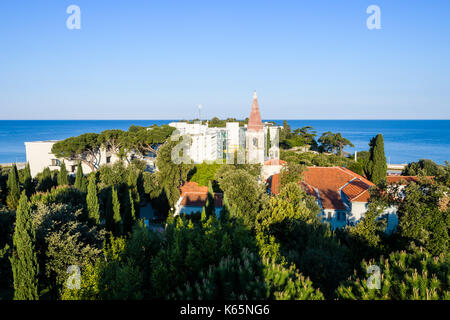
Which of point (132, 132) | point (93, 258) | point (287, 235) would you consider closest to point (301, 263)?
point (287, 235)

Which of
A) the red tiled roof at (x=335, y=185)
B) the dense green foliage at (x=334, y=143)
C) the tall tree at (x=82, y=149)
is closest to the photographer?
the red tiled roof at (x=335, y=185)

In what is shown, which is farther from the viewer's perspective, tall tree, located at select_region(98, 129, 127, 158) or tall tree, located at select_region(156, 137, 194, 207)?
tall tree, located at select_region(98, 129, 127, 158)

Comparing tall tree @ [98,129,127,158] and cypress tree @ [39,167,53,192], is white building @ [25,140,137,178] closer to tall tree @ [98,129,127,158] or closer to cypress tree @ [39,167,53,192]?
tall tree @ [98,129,127,158]

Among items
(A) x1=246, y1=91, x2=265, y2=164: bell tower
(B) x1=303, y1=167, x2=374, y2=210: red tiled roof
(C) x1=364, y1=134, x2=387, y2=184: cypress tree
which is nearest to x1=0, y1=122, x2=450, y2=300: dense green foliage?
(B) x1=303, y1=167, x2=374, y2=210: red tiled roof

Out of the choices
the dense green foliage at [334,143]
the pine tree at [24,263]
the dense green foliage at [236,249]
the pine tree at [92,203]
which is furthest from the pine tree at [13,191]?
the dense green foliage at [334,143]

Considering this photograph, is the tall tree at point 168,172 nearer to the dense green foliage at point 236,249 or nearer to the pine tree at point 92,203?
the dense green foliage at point 236,249

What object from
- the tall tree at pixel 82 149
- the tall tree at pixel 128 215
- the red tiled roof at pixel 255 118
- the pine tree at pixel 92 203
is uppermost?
the red tiled roof at pixel 255 118
